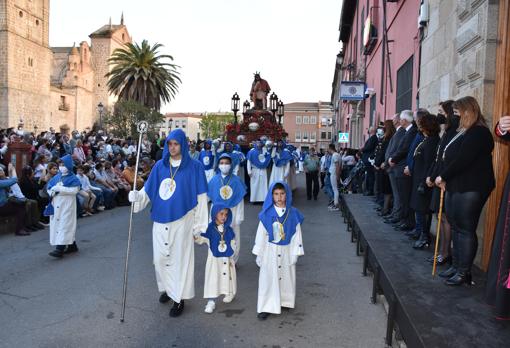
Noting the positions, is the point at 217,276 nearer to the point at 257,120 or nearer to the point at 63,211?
the point at 63,211

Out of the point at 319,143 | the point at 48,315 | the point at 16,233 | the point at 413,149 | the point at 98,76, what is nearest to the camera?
the point at 48,315

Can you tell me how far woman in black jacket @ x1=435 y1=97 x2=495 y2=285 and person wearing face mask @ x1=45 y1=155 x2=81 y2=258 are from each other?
20.1 feet

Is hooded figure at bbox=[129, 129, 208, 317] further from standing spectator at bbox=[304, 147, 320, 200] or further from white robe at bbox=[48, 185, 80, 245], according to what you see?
standing spectator at bbox=[304, 147, 320, 200]

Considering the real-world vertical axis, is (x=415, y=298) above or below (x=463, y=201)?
below

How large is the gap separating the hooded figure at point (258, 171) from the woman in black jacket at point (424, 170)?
871 cm

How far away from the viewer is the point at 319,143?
3659 inches

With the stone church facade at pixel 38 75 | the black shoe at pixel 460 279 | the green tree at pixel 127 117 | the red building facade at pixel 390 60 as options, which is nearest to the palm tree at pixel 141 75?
the green tree at pixel 127 117

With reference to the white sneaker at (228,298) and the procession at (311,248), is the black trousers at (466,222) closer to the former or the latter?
the procession at (311,248)

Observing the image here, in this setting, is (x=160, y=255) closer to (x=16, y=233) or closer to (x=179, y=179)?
(x=179, y=179)

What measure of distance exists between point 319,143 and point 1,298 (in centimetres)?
8896

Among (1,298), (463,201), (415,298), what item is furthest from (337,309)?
(1,298)

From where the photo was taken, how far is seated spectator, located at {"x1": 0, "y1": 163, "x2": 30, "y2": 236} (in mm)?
9766

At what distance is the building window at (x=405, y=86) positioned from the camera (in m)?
11.9

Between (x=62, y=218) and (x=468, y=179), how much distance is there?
6398 mm
